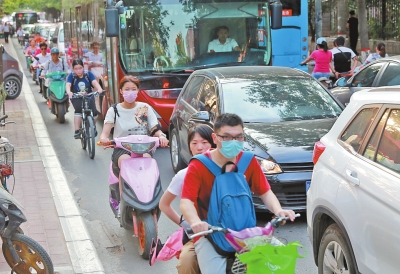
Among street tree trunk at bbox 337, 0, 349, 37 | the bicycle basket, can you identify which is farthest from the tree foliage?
the bicycle basket

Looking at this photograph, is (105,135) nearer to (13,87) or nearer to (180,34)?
(180,34)

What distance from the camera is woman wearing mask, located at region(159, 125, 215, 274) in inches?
171

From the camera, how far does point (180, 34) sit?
13633mm

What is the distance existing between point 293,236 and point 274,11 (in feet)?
22.3

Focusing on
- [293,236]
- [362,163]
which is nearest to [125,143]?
[293,236]

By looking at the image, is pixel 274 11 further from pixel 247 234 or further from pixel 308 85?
pixel 247 234

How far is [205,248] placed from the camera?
422cm

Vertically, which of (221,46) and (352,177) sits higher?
(221,46)

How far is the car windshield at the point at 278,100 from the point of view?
29.7ft

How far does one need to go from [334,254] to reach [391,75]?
6.86m

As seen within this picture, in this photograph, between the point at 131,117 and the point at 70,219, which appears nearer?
the point at 131,117

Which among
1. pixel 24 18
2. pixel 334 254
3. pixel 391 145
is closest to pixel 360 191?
pixel 391 145

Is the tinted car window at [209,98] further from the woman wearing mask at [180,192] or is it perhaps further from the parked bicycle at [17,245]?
the woman wearing mask at [180,192]

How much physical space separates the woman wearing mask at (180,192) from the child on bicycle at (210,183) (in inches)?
4.6
